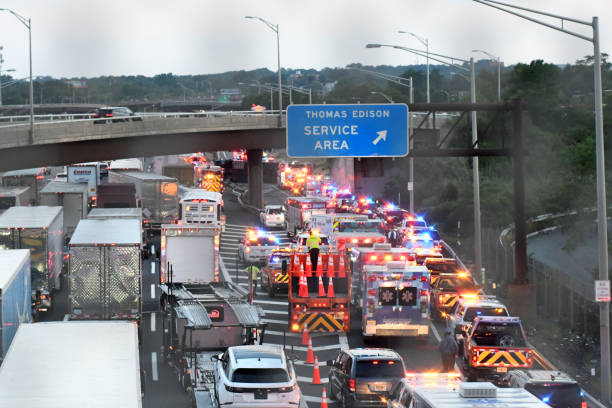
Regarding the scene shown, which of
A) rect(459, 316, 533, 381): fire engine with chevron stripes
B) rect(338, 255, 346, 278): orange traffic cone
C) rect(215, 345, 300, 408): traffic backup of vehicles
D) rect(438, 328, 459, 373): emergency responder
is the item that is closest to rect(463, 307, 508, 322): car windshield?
rect(459, 316, 533, 381): fire engine with chevron stripes

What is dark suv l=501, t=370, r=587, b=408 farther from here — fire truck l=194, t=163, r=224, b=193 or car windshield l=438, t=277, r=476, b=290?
fire truck l=194, t=163, r=224, b=193

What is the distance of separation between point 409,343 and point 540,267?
11815 millimetres

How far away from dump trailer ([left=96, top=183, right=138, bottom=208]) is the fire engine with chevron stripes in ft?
108

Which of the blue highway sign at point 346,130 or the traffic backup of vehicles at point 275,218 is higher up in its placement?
the blue highway sign at point 346,130

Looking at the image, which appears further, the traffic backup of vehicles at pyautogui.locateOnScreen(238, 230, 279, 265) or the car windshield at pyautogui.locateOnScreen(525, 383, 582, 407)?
the traffic backup of vehicles at pyautogui.locateOnScreen(238, 230, 279, 265)

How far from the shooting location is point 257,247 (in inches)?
1921

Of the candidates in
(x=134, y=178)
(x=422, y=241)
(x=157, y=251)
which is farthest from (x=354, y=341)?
(x=134, y=178)

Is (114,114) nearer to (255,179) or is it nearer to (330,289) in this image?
(255,179)

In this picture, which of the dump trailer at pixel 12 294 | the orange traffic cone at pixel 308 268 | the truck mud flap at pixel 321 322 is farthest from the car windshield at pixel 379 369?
the orange traffic cone at pixel 308 268

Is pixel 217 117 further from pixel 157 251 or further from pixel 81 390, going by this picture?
pixel 81 390

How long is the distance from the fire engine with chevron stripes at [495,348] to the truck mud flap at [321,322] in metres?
6.76

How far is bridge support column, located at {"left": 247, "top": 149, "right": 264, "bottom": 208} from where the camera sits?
88500 millimetres

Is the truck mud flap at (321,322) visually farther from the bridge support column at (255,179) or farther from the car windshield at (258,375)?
the bridge support column at (255,179)

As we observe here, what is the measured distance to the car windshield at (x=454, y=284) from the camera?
35625 millimetres
